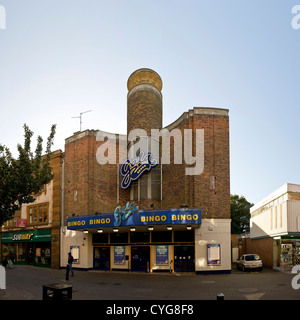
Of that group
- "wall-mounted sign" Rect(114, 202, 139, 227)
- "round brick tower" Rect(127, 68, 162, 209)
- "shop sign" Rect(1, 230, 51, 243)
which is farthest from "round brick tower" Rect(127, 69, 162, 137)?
"shop sign" Rect(1, 230, 51, 243)

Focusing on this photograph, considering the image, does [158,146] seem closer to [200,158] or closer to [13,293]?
[200,158]

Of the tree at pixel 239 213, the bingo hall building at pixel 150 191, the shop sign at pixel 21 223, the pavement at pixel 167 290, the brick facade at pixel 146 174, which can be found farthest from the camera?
the tree at pixel 239 213

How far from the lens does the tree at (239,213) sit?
60156 millimetres

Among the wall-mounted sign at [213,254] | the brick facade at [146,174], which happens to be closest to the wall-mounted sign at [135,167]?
the brick facade at [146,174]

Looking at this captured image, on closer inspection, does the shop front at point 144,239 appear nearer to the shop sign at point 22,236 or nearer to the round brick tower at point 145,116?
the round brick tower at point 145,116

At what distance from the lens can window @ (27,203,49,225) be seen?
31.1 m

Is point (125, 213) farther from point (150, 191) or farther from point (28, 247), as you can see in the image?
point (28, 247)

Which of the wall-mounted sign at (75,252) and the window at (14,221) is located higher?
the window at (14,221)

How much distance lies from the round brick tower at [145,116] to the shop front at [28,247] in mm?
10124

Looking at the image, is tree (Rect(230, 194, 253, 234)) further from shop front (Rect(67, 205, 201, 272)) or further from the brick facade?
shop front (Rect(67, 205, 201, 272))

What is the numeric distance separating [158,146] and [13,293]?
1613 cm

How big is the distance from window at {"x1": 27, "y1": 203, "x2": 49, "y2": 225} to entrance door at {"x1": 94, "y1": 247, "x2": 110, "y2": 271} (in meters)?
6.75

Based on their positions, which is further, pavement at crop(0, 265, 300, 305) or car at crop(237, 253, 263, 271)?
car at crop(237, 253, 263, 271)

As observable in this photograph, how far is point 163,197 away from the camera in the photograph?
86.9 feet
